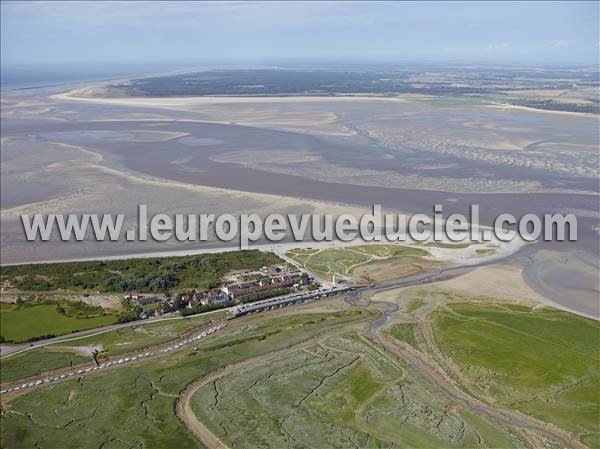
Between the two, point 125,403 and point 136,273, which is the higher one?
point 136,273

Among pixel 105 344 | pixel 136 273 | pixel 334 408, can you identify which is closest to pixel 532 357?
pixel 334 408

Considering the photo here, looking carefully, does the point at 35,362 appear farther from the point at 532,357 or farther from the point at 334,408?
the point at 532,357

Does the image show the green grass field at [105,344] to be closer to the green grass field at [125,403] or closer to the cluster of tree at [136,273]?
the green grass field at [125,403]

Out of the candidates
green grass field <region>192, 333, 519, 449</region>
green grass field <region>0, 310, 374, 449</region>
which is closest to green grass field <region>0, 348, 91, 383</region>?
green grass field <region>0, 310, 374, 449</region>

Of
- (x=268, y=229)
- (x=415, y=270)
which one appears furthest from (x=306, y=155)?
(x=415, y=270)

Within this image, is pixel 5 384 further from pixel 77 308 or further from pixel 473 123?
pixel 473 123

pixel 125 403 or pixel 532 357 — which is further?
pixel 532 357

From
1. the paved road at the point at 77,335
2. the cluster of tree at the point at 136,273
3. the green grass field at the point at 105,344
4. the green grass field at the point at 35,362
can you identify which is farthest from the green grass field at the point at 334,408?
the cluster of tree at the point at 136,273

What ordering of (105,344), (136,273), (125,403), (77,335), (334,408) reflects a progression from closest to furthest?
1. (334,408)
2. (125,403)
3. (105,344)
4. (77,335)
5. (136,273)
